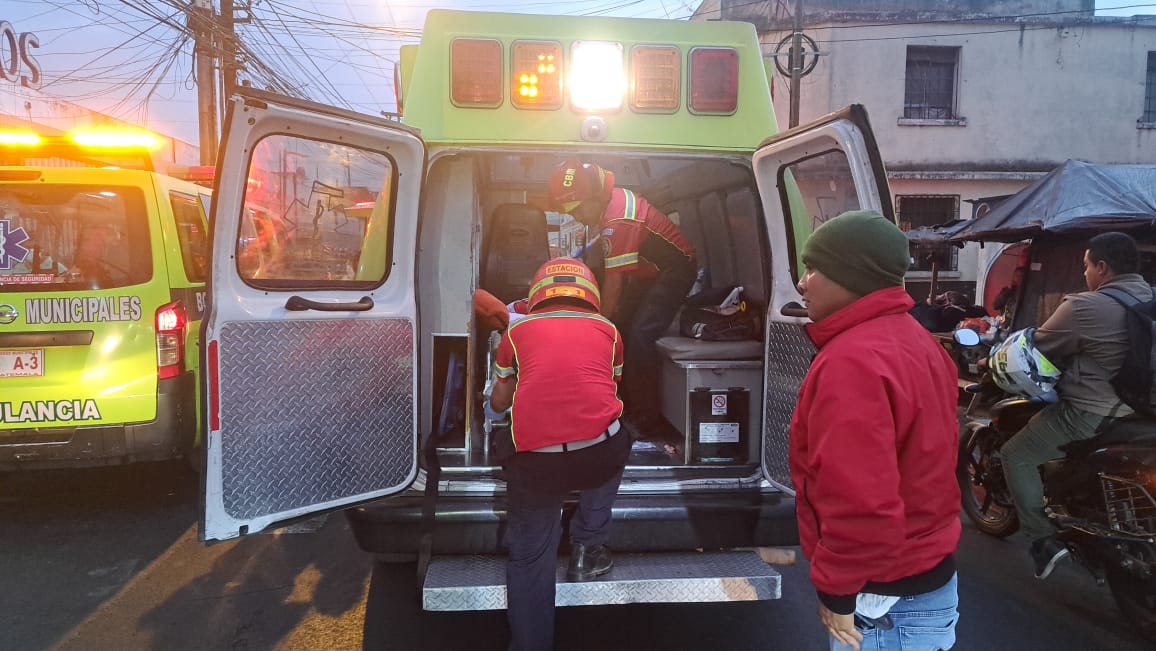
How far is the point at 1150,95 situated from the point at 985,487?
19645 millimetres

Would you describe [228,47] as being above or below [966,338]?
above

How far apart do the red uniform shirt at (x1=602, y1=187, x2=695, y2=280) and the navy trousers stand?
1.59m

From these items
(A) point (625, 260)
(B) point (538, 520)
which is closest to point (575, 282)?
(B) point (538, 520)

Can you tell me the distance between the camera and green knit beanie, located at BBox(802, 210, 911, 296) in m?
1.72

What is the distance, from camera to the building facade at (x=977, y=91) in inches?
716

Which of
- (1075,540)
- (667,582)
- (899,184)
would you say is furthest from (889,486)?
(899,184)

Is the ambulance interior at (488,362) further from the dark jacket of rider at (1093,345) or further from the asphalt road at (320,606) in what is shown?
the dark jacket of rider at (1093,345)

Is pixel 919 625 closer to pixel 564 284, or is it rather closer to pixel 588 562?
pixel 588 562

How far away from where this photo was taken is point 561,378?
9.18ft

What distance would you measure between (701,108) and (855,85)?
17.1 m

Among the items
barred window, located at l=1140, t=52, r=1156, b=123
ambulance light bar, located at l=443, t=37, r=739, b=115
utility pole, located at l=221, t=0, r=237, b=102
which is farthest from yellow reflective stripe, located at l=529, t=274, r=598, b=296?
barred window, located at l=1140, t=52, r=1156, b=123

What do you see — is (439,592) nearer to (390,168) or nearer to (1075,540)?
(390,168)

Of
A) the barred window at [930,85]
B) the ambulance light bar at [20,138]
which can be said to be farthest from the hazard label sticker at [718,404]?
the barred window at [930,85]

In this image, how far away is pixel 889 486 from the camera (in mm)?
1591
